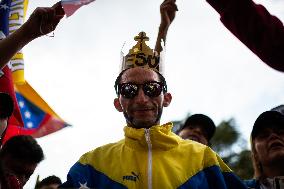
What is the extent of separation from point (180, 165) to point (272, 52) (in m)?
1.18

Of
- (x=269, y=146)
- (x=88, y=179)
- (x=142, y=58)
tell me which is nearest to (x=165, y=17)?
(x=142, y=58)

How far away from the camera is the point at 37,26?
2.56 meters

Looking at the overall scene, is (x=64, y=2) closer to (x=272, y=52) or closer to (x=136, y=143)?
(x=136, y=143)

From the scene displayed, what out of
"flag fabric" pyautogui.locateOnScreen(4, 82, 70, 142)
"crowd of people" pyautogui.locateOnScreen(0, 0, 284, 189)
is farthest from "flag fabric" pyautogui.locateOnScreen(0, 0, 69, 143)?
"crowd of people" pyautogui.locateOnScreen(0, 0, 284, 189)

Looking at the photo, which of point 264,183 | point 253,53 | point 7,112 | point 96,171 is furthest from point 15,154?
point 253,53

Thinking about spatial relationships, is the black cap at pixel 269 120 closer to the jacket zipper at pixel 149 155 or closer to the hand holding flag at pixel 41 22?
the jacket zipper at pixel 149 155

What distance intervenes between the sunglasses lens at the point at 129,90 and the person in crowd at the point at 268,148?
993 millimetres

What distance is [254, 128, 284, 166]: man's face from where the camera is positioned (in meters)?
3.20

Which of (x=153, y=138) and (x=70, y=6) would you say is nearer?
(x=70, y=6)

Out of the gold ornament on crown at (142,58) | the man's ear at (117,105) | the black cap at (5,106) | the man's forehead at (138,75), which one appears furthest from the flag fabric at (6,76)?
the man's forehead at (138,75)

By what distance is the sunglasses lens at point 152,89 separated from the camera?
307 cm

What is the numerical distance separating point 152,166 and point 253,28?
125cm

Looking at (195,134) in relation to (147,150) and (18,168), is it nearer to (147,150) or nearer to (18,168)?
Answer: (147,150)

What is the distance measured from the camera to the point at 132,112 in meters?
3.01
